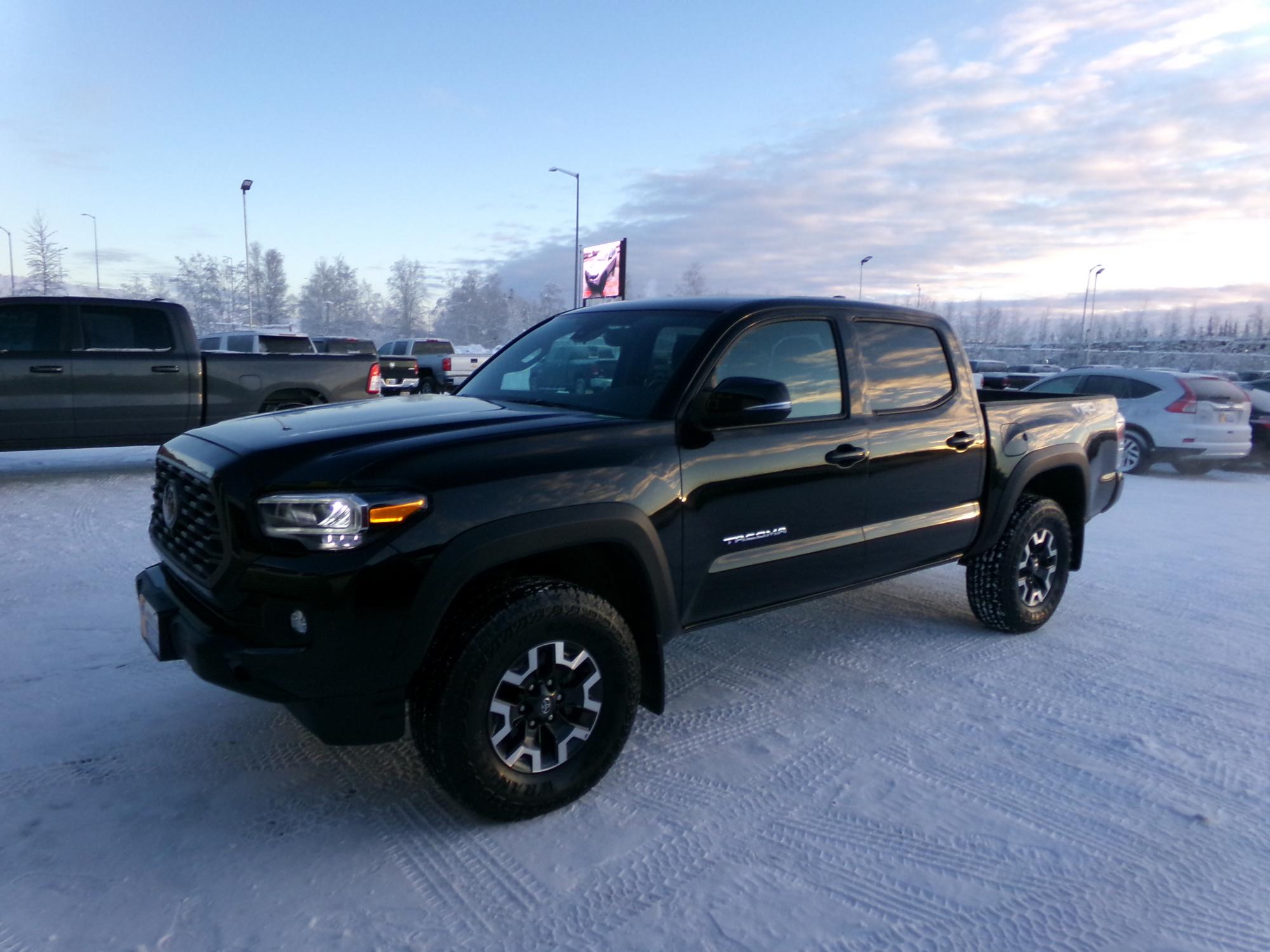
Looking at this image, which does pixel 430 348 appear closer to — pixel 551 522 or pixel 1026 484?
pixel 1026 484

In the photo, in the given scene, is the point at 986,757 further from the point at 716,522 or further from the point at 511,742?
the point at 511,742

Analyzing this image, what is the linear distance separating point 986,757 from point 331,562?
101 inches

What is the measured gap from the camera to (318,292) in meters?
97.4

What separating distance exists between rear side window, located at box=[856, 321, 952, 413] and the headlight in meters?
2.41

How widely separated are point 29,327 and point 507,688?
26.9 feet

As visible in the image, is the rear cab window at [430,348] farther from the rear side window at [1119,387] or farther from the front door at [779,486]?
the front door at [779,486]

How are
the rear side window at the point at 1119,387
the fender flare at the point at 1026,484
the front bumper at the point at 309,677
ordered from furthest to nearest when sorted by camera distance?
the rear side window at the point at 1119,387 < the fender flare at the point at 1026,484 < the front bumper at the point at 309,677

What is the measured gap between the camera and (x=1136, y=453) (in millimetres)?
12242

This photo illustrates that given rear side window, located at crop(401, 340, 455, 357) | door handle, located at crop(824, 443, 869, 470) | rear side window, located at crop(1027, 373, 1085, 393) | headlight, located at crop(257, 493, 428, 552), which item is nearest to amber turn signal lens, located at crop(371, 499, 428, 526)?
headlight, located at crop(257, 493, 428, 552)

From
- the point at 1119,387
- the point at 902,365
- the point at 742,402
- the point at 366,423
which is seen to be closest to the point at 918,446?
the point at 902,365

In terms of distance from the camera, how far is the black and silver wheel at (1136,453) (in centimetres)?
1215

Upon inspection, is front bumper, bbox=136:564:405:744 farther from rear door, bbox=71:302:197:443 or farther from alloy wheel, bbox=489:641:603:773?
rear door, bbox=71:302:197:443

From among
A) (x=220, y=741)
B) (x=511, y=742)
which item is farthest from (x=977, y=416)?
(x=220, y=741)

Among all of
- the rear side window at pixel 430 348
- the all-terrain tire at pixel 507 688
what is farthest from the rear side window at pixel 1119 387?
the rear side window at pixel 430 348
